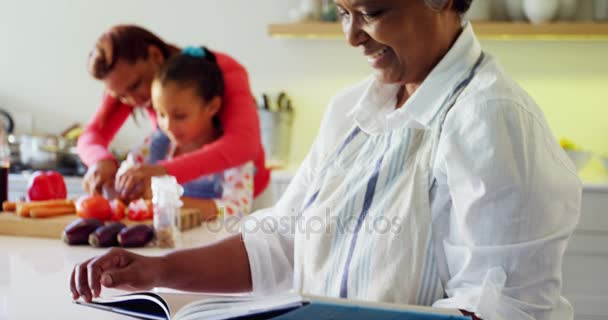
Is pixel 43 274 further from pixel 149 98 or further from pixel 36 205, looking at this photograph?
pixel 149 98

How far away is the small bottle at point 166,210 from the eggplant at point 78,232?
0.45 feet

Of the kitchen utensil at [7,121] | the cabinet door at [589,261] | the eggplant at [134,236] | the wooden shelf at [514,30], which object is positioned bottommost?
the cabinet door at [589,261]

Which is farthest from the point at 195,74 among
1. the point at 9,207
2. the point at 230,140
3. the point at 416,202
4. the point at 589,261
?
the point at 589,261

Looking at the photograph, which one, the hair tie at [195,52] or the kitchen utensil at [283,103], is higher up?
the hair tie at [195,52]

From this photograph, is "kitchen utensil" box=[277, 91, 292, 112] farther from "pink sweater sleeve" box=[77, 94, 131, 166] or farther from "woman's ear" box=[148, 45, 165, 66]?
"woman's ear" box=[148, 45, 165, 66]

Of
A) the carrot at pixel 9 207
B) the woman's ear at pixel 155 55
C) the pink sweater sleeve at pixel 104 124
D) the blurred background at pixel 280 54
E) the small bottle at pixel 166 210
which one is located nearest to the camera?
the small bottle at pixel 166 210

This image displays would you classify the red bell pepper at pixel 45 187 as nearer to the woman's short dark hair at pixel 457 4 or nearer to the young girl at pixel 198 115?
the young girl at pixel 198 115

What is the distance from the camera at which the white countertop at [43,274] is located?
3.09 ft

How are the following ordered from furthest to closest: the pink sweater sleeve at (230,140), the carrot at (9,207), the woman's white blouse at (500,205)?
the pink sweater sleeve at (230,140) < the carrot at (9,207) < the woman's white blouse at (500,205)

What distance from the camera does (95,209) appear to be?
63.9 inches

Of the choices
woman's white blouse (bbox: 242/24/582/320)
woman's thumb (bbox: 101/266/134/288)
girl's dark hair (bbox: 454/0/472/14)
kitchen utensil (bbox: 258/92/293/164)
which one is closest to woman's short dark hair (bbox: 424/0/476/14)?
girl's dark hair (bbox: 454/0/472/14)

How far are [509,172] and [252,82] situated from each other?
2.67 meters

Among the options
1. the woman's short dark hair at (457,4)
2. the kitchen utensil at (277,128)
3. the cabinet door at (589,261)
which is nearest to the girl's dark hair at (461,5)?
the woman's short dark hair at (457,4)

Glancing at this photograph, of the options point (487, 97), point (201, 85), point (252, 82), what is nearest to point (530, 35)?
point (252, 82)
